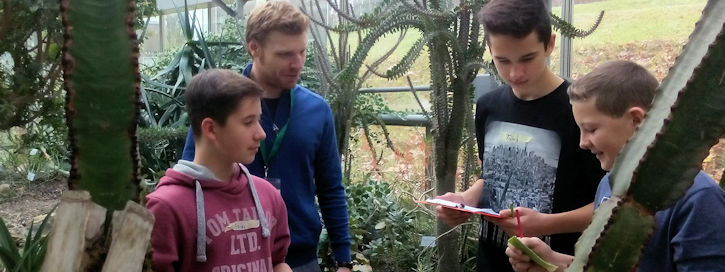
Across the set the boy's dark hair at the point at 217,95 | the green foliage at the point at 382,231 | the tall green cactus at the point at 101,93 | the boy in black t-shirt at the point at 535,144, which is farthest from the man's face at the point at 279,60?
the green foliage at the point at 382,231

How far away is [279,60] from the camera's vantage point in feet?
6.77

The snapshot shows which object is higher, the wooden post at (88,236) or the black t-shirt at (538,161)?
the wooden post at (88,236)

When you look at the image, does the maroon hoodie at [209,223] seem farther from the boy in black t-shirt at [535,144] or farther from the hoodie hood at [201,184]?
the boy in black t-shirt at [535,144]

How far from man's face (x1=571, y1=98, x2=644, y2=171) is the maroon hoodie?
86cm

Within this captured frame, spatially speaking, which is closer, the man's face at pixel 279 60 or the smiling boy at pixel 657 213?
the smiling boy at pixel 657 213

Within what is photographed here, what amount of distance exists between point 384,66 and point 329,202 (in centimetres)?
233

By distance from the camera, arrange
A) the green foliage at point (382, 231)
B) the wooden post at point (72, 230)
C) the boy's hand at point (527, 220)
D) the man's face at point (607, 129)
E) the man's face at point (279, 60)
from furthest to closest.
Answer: the green foliage at point (382, 231)
the man's face at point (279, 60)
the boy's hand at point (527, 220)
the man's face at point (607, 129)
the wooden post at point (72, 230)

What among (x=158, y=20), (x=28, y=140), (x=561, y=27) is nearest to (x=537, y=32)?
(x=561, y=27)

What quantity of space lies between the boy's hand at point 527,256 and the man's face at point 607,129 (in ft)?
0.88

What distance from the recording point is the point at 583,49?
336cm

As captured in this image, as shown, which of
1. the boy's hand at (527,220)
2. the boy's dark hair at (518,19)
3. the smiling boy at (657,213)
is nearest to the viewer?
the smiling boy at (657,213)

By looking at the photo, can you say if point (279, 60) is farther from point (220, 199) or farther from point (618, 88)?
point (618, 88)

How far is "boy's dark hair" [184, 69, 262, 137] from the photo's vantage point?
1.82 m

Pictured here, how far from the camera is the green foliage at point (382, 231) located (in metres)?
3.66
